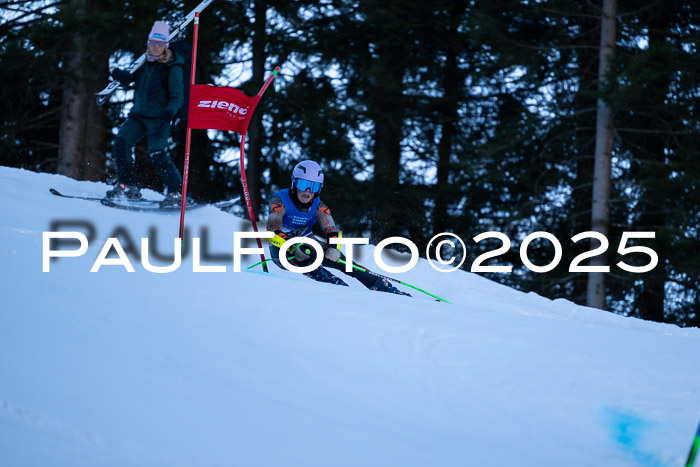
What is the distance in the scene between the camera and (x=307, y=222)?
21.2 ft

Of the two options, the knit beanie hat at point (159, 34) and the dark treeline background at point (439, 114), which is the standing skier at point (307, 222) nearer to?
the knit beanie hat at point (159, 34)

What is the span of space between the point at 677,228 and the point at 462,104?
18.8 ft

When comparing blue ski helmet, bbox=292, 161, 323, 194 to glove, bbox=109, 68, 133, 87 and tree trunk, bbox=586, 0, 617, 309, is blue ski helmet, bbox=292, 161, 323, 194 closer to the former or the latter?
glove, bbox=109, 68, 133, 87

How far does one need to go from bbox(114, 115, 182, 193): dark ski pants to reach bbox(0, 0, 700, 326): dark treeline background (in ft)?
15.7

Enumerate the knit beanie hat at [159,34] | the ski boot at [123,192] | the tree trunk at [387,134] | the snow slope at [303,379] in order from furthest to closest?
the tree trunk at [387,134] < the ski boot at [123,192] < the knit beanie hat at [159,34] < the snow slope at [303,379]

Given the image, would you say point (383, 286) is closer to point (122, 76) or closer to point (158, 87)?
point (158, 87)

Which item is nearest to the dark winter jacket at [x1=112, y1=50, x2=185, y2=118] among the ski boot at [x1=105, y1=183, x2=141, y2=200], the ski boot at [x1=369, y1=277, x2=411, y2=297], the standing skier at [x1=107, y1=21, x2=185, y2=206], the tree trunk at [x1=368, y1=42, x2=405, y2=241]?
the standing skier at [x1=107, y1=21, x2=185, y2=206]

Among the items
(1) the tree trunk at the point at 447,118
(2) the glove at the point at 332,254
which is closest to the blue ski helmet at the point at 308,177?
(2) the glove at the point at 332,254

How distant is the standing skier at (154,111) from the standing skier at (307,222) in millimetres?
1854

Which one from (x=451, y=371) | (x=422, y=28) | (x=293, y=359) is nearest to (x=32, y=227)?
(x=293, y=359)

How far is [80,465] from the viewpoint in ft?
7.96

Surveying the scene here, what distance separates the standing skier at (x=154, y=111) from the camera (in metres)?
7.47

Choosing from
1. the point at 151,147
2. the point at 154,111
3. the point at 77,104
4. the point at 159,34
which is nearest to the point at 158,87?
the point at 154,111

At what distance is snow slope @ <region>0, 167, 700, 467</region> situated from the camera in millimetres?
2689
